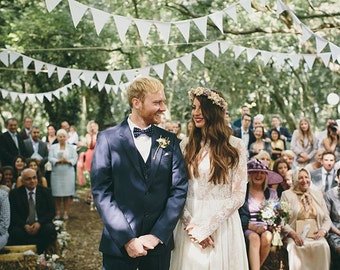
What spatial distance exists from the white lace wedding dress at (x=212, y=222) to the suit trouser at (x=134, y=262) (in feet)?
1.34

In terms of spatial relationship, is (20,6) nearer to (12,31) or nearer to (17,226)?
(12,31)

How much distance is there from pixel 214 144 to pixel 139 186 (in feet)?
2.27

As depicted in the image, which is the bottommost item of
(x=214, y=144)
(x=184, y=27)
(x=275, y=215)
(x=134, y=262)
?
(x=275, y=215)

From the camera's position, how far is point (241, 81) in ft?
55.8

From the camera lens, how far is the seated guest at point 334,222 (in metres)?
5.61

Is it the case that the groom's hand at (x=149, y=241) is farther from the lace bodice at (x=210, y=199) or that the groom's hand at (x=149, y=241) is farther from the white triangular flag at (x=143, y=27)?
the white triangular flag at (x=143, y=27)

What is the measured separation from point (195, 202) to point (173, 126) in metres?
4.89

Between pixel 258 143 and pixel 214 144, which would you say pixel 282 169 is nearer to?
pixel 258 143

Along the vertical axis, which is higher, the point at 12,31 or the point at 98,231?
the point at 12,31

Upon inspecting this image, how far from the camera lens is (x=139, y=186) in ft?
9.79

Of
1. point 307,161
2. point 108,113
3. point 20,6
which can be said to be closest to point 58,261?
point 307,161

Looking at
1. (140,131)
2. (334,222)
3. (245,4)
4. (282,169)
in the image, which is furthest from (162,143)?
(282,169)

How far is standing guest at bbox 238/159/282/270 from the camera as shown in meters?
4.96

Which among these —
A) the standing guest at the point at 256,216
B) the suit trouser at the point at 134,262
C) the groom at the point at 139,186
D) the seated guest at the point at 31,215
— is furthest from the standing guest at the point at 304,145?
the suit trouser at the point at 134,262
